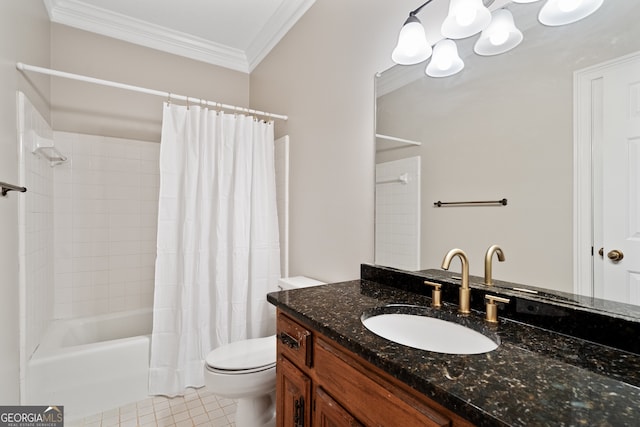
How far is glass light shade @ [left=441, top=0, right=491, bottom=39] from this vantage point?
104cm

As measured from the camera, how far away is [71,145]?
238 centimetres

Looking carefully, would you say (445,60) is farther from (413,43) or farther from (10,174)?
(10,174)

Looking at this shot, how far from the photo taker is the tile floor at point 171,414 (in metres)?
1.76

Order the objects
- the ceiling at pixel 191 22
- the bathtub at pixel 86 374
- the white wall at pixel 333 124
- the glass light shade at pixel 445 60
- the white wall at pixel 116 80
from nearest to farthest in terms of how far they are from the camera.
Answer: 1. the glass light shade at pixel 445 60
2. the white wall at pixel 333 124
3. the bathtub at pixel 86 374
4. the ceiling at pixel 191 22
5. the white wall at pixel 116 80

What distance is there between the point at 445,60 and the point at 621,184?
2.42ft

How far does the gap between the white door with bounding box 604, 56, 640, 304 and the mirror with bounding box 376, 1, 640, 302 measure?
0.07m

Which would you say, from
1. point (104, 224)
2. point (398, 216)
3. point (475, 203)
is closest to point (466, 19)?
point (475, 203)

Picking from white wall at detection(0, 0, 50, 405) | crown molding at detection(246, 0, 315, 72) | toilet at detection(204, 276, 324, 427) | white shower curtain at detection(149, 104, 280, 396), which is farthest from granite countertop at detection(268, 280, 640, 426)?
crown molding at detection(246, 0, 315, 72)

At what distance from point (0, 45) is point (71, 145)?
1.14 m

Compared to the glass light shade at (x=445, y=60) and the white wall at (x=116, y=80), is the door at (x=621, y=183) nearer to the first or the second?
the glass light shade at (x=445, y=60)

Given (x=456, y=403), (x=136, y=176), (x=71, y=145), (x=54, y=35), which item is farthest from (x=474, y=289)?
(x=54, y=35)

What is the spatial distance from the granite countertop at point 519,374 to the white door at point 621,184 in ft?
0.61

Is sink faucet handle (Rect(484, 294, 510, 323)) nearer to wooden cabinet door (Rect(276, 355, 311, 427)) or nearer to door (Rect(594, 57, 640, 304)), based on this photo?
door (Rect(594, 57, 640, 304))

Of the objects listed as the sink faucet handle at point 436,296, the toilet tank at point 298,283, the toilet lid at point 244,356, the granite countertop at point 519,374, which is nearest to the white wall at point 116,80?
the toilet tank at point 298,283
